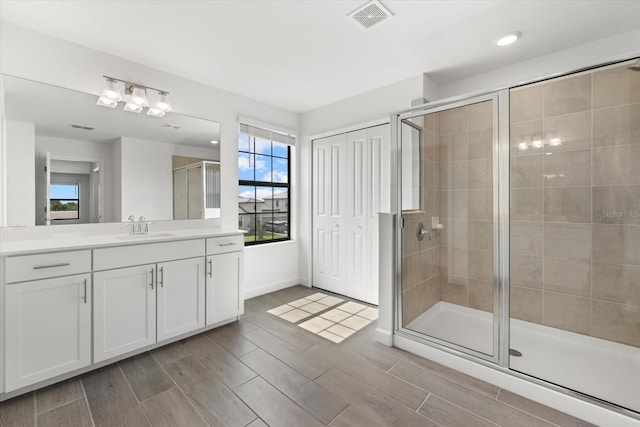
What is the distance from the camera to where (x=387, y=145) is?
3252mm

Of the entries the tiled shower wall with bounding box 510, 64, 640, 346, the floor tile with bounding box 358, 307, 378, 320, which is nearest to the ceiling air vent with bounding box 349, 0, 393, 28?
the tiled shower wall with bounding box 510, 64, 640, 346

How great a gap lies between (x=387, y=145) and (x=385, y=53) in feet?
3.25

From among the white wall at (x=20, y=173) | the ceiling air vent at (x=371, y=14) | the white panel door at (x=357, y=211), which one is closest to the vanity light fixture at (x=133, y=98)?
the white wall at (x=20, y=173)

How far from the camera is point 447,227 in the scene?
2574 millimetres

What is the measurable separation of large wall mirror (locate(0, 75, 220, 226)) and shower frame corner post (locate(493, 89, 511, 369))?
272cm

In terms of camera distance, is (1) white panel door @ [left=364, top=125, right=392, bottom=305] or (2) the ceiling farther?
(1) white panel door @ [left=364, top=125, right=392, bottom=305]

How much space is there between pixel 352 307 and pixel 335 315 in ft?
1.04

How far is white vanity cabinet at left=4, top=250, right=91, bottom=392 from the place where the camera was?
1707 mm

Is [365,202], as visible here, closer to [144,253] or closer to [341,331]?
[341,331]

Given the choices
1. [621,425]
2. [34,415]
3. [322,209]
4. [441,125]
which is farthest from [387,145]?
[34,415]

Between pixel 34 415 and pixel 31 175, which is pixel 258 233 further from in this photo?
pixel 34 415

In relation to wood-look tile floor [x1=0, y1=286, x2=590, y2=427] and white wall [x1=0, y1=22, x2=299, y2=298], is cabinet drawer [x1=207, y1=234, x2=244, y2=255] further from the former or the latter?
wood-look tile floor [x1=0, y1=286, x2=590, y2=427]

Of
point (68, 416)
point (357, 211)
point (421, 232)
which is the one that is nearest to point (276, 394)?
point (68, 416)

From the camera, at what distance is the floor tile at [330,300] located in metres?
3.44
